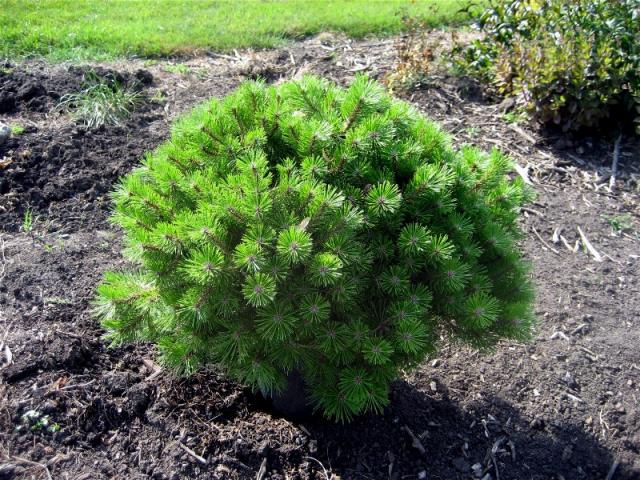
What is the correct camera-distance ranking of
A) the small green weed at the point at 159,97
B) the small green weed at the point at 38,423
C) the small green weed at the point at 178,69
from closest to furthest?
the small green weed at the point at 38,423, the small green weed at the point at 159,97, the small green weed at the point at 178,69

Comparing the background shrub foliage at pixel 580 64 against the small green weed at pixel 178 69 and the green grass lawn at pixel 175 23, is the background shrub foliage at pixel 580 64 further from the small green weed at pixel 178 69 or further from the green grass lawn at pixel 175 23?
→ the small green weed at pixel 178 69

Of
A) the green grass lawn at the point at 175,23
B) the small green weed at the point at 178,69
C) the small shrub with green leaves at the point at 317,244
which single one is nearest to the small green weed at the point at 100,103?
the small green weed at the point at 178,69

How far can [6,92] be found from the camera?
566 centimetres

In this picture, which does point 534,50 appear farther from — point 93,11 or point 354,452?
point 93,11

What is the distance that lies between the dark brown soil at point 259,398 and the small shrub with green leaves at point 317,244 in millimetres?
538

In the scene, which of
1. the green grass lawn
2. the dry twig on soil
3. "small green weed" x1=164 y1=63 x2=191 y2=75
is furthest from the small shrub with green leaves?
the green grass lawn

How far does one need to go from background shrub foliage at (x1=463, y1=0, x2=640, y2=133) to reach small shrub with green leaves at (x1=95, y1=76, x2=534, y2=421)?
3.29 m

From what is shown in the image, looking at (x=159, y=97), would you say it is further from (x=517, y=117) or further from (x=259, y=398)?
(x=259, y=398)

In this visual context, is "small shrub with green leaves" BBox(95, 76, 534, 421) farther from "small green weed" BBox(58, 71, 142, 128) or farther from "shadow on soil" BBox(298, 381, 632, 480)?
"small green weed" BBox(58, 71, 142, 128)

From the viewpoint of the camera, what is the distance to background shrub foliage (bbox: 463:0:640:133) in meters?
5.53

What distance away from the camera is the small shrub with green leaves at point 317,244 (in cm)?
227

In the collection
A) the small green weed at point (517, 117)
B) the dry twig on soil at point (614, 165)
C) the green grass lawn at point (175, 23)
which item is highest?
the green grass lawn at point (175, 23)

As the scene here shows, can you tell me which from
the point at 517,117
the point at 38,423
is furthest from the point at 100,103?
the point at 517,117

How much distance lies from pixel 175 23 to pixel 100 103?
315 cm
